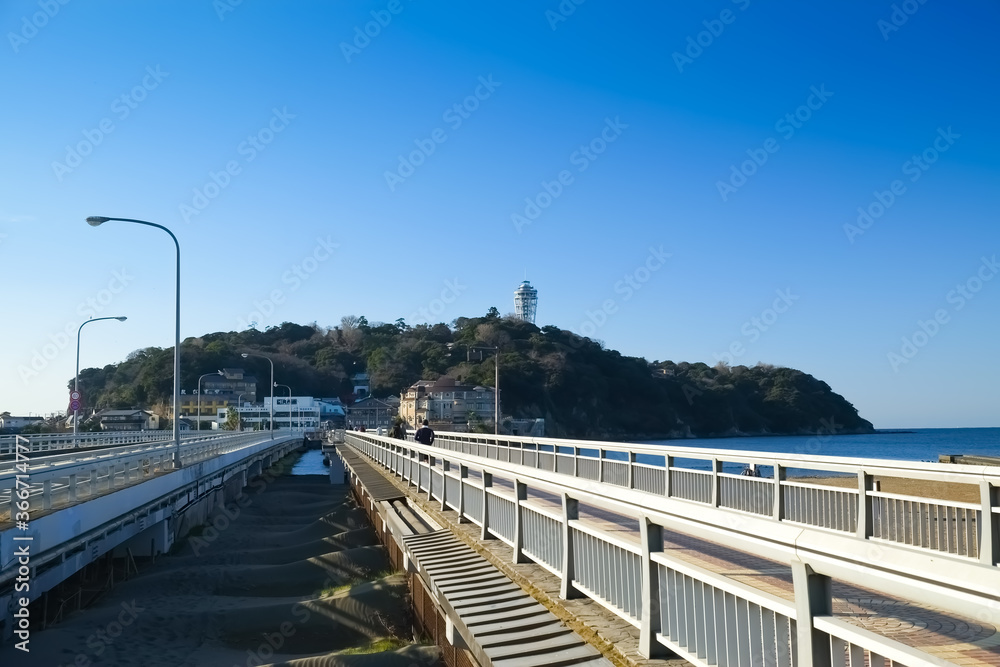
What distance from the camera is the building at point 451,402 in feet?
330

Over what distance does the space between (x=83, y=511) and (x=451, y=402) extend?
8942 cm

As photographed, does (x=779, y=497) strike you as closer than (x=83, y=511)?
Yes

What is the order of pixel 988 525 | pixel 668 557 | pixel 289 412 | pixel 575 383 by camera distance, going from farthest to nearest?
pixel 289 412
pixel 575 383
pixel 988 525
pixel 668 557

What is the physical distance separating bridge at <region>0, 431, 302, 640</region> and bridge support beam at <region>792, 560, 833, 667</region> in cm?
1011

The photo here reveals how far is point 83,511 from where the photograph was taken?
13.9 meters

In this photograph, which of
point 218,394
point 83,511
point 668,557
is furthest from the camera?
point 218,394

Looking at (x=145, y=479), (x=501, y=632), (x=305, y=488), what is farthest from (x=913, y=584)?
(x=305, y=488)

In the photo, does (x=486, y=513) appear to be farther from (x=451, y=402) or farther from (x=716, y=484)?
(x=451, y=402)

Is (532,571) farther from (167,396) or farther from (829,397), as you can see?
(829,397)

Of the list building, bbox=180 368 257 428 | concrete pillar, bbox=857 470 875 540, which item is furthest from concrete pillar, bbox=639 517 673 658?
building, bbox=180 368 257 428

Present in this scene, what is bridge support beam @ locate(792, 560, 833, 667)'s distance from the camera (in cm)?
354

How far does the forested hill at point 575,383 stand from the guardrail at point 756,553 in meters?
101

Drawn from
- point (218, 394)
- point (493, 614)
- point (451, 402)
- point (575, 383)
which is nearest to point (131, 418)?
point (218, 394)

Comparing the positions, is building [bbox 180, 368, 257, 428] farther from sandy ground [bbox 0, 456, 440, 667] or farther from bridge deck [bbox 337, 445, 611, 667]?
bridge deck [bbox 337, 445, 611, 667]
